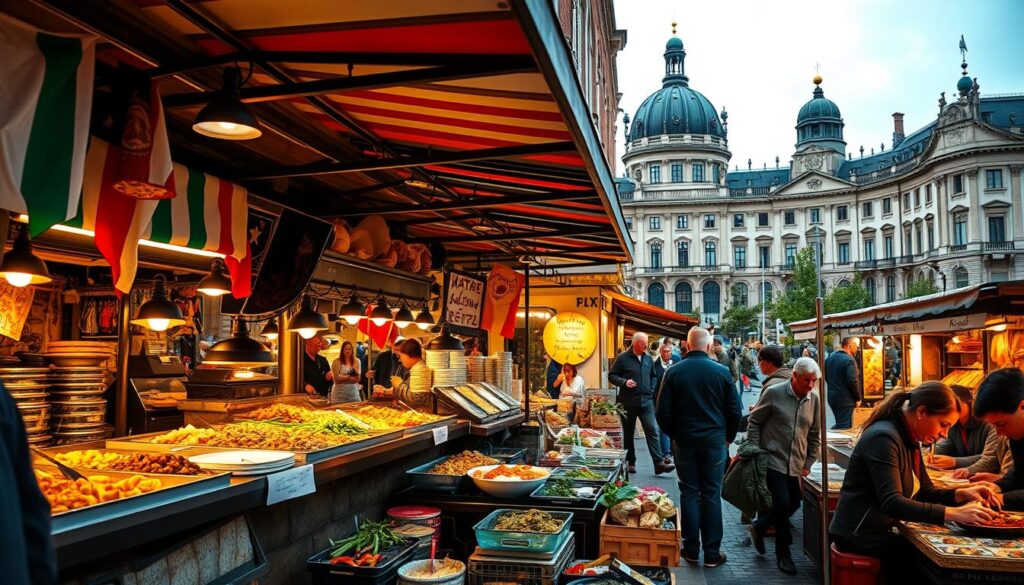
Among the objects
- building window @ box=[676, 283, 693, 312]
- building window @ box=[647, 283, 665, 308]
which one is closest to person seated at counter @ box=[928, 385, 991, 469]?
building window @ box=[676, 283, 693, 312]

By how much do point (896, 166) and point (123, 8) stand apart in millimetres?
82343

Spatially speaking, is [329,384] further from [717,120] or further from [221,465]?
[717,120]

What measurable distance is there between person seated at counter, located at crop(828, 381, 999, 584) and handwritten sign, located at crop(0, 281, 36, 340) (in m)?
7.64

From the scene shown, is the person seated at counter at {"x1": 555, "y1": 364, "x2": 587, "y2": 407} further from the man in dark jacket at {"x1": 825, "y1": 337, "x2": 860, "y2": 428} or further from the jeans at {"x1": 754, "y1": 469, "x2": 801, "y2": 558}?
the jeans at {"x1": 754, "y1": 469, "x2": 801, "y2": 558}

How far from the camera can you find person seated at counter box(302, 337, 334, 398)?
9891mm

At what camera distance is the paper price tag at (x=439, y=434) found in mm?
5633

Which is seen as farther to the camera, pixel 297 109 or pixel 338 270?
pixel 338 270

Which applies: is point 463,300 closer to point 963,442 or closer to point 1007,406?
point 963,442

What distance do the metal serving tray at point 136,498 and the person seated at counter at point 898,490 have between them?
3727 millimetres

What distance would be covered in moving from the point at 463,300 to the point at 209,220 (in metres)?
3.62

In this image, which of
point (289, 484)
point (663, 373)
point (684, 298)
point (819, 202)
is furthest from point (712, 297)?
point (289, 484)


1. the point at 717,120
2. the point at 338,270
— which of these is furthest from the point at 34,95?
the point at 717,120

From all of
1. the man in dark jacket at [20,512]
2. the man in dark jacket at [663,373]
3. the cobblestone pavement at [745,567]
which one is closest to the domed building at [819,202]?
the man in dark jacket at [663,373]

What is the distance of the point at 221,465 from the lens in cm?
365
